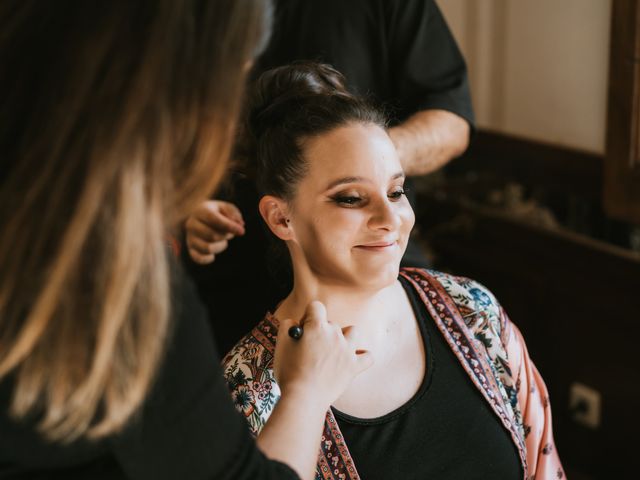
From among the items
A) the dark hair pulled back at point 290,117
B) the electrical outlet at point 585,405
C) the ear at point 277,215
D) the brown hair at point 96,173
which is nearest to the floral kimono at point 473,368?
the ear at point 277,215

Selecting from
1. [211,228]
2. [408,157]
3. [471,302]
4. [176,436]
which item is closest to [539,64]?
[408,157]

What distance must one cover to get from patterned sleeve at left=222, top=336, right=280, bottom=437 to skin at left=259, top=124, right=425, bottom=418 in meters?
0.10

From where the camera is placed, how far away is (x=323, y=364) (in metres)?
1.15

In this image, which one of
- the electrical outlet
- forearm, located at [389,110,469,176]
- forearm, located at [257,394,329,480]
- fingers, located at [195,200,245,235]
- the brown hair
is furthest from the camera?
the electrical outlet

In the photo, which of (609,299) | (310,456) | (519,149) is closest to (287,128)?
(310,456)

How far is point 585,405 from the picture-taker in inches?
114

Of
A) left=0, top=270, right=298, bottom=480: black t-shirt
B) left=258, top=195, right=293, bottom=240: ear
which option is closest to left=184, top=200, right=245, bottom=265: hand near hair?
left=258, top=195, right=293, bottom=240: ear

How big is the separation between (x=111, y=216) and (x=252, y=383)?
679 millimetres

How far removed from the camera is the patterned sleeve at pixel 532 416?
1.60m

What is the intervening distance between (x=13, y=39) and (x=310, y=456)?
0.60 metres

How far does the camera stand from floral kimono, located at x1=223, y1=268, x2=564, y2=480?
146 centimetres

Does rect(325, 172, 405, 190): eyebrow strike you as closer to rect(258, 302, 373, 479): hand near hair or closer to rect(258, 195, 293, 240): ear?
rect(258, 195, 293, 240): ear

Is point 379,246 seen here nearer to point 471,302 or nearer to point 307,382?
point 471,302

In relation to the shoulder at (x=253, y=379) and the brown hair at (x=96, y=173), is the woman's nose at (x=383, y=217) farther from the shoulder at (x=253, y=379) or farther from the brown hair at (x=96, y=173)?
the brown hair at (x=96, y=173)
